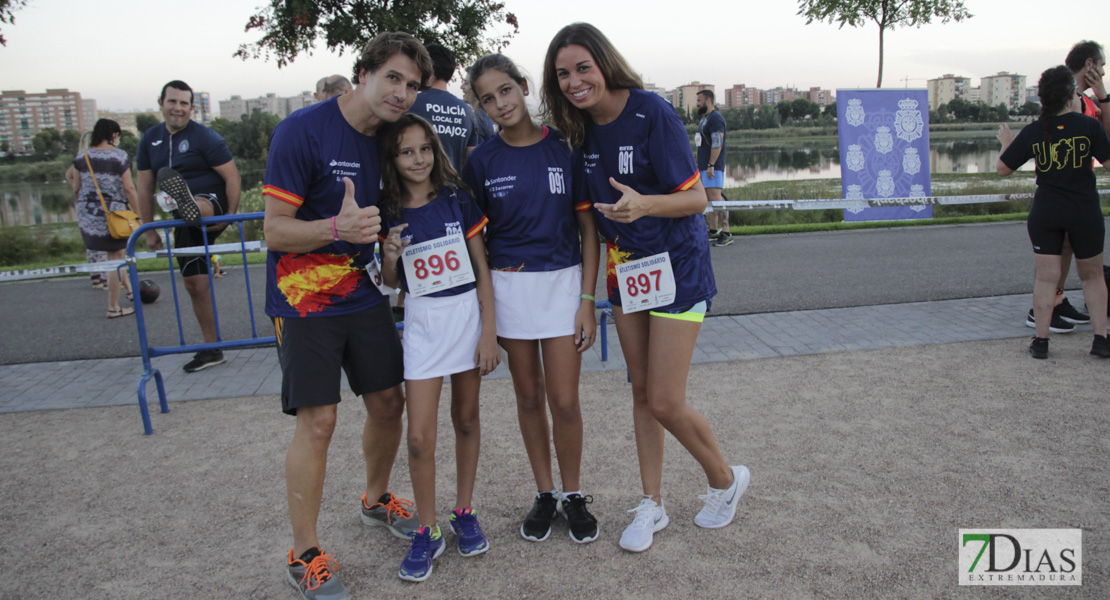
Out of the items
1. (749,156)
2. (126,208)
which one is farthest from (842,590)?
(749,156)

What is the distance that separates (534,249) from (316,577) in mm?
1487

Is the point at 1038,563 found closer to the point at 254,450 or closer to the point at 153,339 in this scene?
the point at 254,450

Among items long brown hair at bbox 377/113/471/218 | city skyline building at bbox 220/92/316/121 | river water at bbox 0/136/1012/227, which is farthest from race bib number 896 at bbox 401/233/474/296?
city skyline building at bbox 220/92/316/121

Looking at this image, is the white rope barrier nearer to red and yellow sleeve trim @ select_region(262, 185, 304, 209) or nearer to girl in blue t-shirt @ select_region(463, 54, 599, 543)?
red and yellow sleeve trim @ select_region(262, 185, 304, 209)

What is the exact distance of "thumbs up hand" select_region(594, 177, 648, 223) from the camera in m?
2.60

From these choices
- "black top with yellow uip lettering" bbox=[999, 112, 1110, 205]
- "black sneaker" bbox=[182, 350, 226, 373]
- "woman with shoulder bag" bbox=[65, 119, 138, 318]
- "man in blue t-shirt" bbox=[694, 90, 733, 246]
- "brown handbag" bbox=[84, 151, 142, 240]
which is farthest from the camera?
"man in blue t-shirt" bbox=[694, 90, 733, 246]

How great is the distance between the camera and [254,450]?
13.3 feet

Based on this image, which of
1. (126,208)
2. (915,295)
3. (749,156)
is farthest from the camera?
(749,156)

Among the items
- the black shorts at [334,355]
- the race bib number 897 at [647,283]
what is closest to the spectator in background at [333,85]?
the black shorts at [334,355]

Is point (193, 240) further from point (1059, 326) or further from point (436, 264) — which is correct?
point (1059, 326)

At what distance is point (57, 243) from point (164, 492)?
1237cm

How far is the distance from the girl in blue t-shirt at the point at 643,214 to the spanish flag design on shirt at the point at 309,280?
1.05 metres

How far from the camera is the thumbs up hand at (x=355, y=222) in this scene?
98.3 inches

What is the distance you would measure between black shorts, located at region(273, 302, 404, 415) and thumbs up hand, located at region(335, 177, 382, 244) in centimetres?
41
